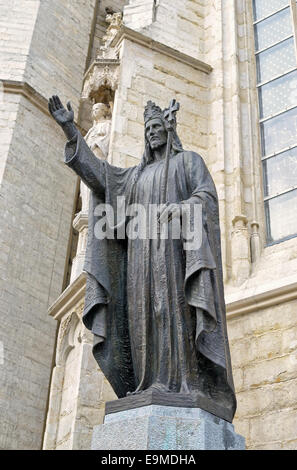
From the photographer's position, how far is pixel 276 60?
729 cm

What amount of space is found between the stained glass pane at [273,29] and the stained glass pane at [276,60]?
0.40 feet

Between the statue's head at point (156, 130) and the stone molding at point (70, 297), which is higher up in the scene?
the stone molding at point (70, 297)

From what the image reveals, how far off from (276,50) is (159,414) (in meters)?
5.86

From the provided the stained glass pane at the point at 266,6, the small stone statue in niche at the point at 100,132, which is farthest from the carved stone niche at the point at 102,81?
the stained glass pane at the point at 266,6

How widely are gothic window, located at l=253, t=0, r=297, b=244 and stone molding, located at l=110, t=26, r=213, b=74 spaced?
28.1 inches

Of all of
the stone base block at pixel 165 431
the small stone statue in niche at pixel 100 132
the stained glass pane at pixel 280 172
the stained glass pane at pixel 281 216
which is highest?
the small stone statue in niche at pixel 100 132

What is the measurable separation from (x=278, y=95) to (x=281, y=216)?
1589mm

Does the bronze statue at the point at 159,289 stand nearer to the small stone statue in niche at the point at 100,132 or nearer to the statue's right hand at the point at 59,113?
the statue's right hand at the point at 59,113

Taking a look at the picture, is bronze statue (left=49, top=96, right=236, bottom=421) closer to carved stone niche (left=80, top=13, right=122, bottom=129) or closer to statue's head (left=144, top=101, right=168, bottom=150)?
statue's head (left=144, top=101, right=168, bottom=150)

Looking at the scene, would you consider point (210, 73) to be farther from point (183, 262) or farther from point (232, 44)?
point (183, 262)

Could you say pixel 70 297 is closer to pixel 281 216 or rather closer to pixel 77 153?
pixel 281 216

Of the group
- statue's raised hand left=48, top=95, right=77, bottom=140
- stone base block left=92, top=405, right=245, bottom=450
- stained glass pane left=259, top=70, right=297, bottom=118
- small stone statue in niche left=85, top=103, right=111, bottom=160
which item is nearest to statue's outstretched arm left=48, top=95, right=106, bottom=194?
statue's raised hand left=48, top=95, right=77, bottom=140

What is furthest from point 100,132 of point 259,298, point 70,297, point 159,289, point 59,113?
point 159,289

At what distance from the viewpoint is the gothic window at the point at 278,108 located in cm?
636
